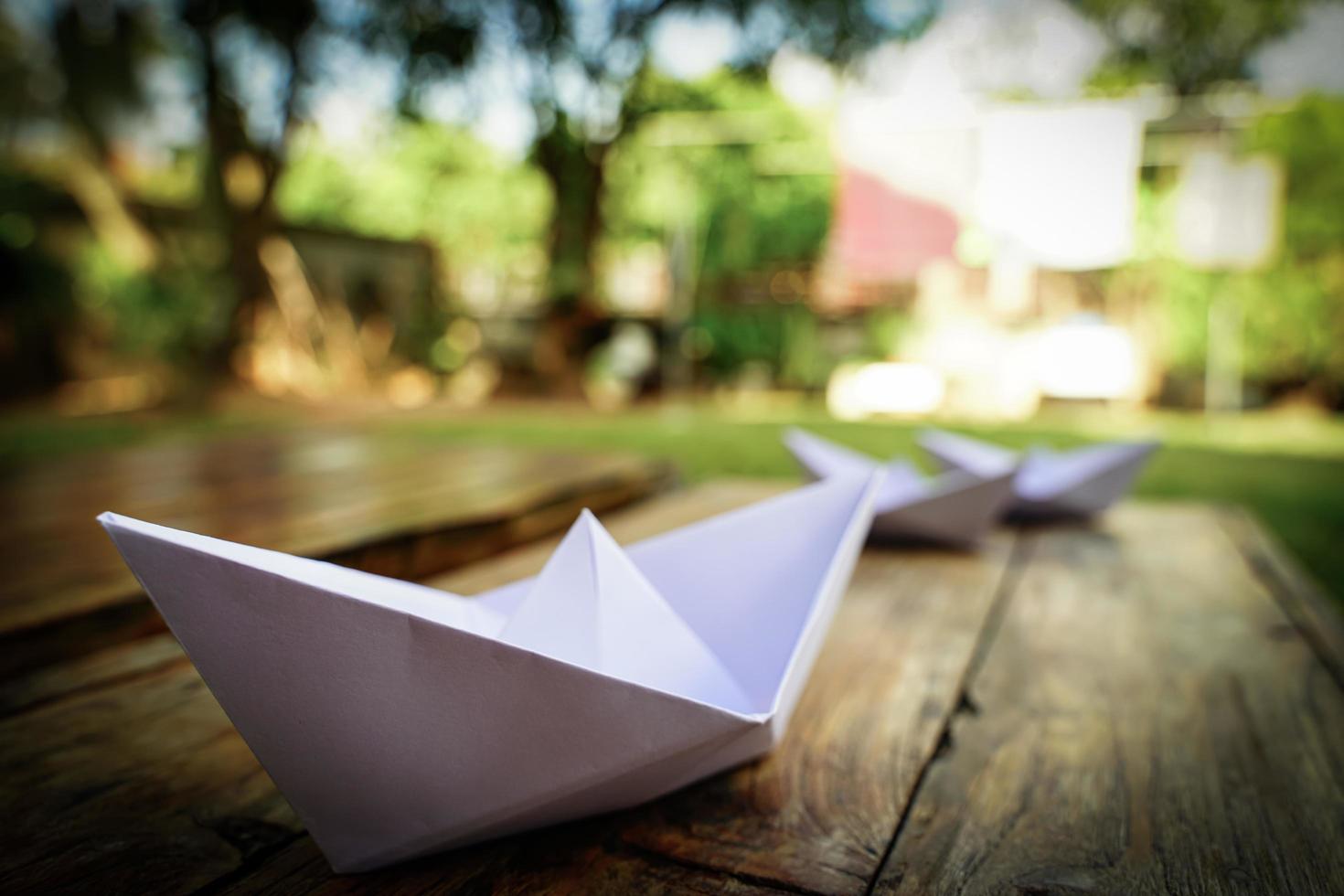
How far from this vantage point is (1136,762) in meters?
0.44

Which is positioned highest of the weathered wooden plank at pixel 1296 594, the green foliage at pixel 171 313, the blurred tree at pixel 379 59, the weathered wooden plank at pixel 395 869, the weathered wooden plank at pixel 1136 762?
the blurred tree at pixel 379 59

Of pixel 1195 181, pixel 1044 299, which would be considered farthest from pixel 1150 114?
pixel 1044 299

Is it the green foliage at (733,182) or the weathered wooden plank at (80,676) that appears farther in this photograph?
the green foliage at (733,182)

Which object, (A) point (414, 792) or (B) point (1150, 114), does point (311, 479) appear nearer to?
(A) point (414, 792)

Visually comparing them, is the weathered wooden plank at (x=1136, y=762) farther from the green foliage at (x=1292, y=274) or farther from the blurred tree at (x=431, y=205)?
the blurred tree at (x=431, y=205)

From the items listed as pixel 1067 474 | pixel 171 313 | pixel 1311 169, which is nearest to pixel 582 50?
pixel 171 313

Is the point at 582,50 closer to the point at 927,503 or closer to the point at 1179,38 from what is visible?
the point at 1179,38

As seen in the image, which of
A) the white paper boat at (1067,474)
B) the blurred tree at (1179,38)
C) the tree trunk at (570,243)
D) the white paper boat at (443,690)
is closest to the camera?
the white paper boat at (443,690)

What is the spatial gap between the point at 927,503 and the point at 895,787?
21.1 inches

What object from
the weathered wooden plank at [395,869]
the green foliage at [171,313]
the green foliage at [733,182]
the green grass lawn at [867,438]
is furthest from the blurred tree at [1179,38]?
the weathered wooden plank at [395,869]

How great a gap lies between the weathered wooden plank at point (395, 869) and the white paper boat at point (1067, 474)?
59 cm

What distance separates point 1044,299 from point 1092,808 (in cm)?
628

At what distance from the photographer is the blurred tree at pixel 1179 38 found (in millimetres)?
7375

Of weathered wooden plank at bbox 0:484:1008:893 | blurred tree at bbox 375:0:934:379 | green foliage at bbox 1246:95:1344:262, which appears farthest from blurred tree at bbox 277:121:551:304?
weathered wooden plank at bbox 0:484:1008:893
